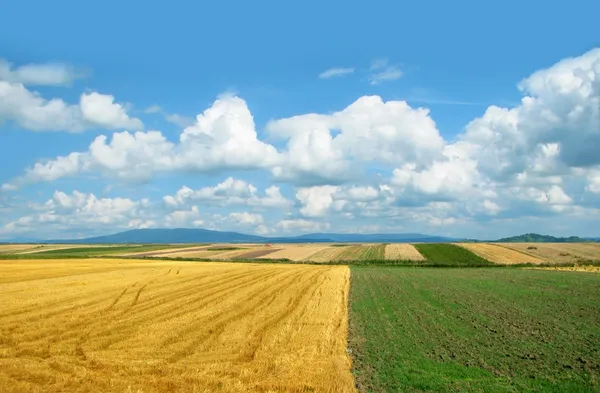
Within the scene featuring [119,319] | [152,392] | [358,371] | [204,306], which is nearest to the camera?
[152,392]

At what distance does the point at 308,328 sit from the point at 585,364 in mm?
9936

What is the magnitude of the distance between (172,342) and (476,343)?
35.7 feet

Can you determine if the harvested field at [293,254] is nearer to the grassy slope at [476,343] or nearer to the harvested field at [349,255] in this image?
the harvested field at [349,255]

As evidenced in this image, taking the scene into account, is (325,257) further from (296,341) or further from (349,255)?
(296,341)

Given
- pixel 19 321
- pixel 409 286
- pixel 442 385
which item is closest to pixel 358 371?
pixel 442 385

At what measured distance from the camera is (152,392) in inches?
457

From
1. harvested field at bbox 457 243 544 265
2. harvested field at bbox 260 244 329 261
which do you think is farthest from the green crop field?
harvested field at bbox 260 244 329 261

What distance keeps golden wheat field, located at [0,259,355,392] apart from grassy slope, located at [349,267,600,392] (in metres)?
1.22

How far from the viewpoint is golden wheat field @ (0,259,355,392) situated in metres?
12.5

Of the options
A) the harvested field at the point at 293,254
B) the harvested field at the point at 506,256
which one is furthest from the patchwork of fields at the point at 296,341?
the harvested field at the point at 293,254

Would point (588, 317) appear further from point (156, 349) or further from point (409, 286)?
point (156, 349)

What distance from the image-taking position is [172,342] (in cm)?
1708

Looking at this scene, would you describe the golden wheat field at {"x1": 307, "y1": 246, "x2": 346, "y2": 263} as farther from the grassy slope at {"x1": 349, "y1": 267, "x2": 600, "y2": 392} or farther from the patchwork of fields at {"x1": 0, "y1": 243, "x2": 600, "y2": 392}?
the grassy slope at {"x1": 349, "y1": 267, "x2": 600, "y2": 392}

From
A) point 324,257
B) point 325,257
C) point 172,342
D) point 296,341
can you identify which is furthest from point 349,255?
point 172,342
